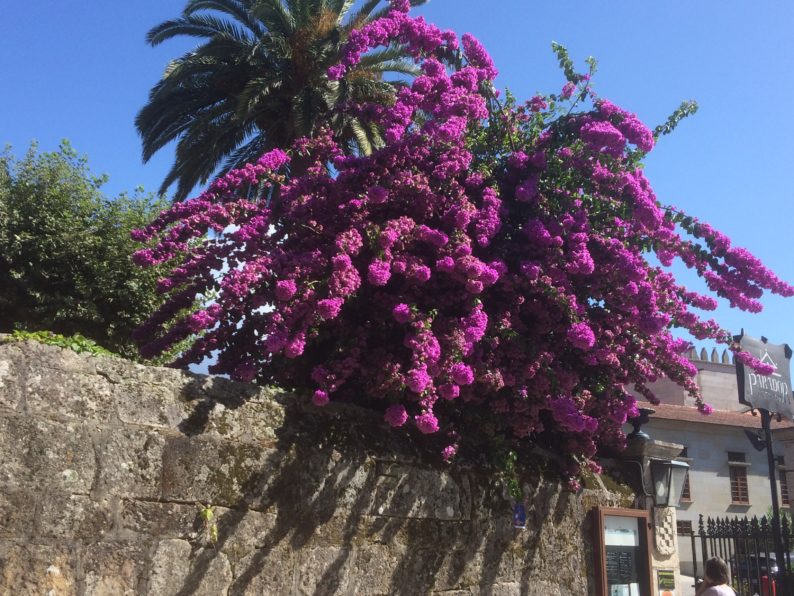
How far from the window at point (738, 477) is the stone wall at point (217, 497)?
77.4 feet

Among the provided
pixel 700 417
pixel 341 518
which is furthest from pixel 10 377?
pixel 700 417

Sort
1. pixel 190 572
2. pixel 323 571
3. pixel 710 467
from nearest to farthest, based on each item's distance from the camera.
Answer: pixel 190 572 < pixel 323 571 < pixel 710 467

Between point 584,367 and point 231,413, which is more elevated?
point 584,367

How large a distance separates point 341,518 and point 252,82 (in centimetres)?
1017

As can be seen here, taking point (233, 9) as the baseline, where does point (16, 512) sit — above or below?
below

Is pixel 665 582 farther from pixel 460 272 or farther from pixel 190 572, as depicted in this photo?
pixel 190 572

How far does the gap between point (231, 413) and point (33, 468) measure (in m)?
1.12

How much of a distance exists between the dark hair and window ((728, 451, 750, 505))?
883 inches

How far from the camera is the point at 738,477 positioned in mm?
26172

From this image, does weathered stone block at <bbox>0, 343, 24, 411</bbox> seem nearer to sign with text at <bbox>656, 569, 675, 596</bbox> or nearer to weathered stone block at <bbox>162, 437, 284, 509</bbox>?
weathered stone block at <bbox>162, 437, 284, 509</bbox>

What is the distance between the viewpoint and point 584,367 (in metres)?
6.07

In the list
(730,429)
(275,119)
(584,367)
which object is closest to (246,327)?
(584,367)

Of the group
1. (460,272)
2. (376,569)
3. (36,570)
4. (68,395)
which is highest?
(460,272)

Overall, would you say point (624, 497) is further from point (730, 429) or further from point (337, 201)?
point (730, 429)
